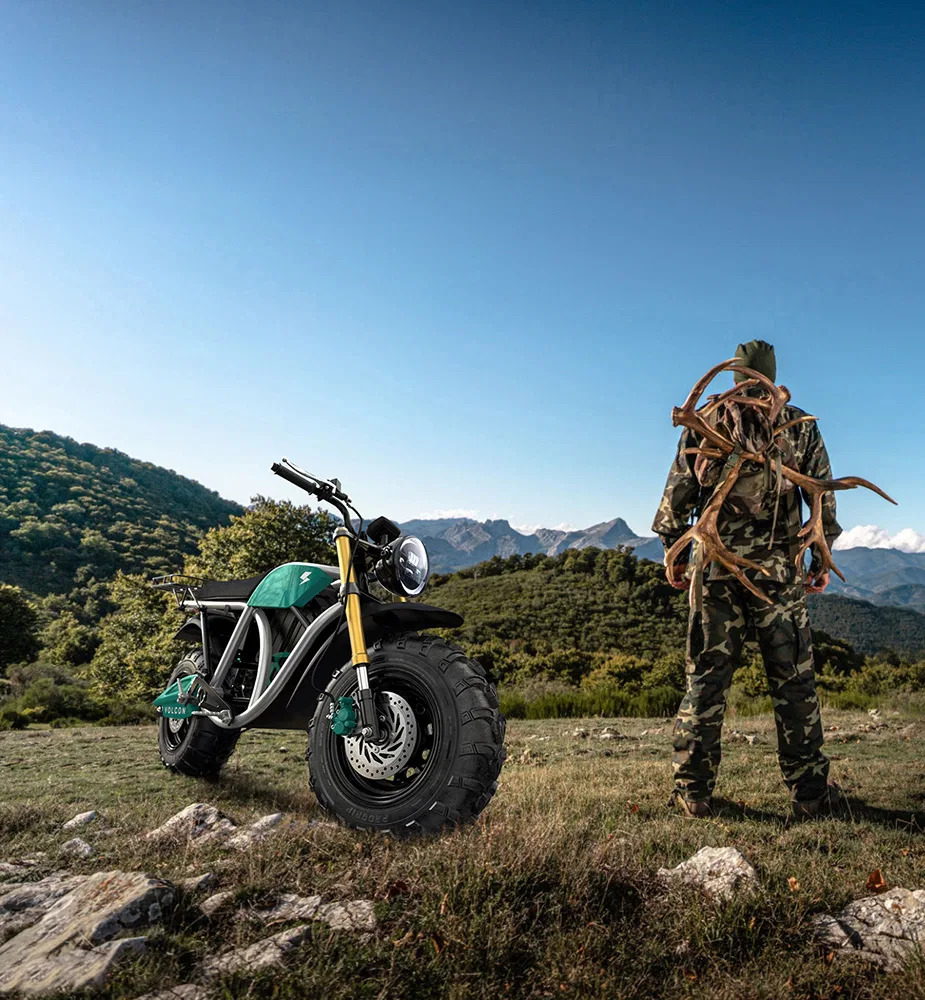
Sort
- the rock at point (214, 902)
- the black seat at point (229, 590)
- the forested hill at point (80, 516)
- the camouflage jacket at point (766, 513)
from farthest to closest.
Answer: the forested hill at point (80, 516) < the black seat at point (229, 590) < the camouflage jacket at point (766, 513) < the rock at point (214, 902)

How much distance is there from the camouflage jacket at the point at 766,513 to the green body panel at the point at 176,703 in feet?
12.1

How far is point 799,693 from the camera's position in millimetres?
4742

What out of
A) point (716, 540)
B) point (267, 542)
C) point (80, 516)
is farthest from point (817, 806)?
A: point (80, 516)

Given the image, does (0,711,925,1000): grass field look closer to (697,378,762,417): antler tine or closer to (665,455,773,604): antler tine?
(665,455,773,604): antler tine

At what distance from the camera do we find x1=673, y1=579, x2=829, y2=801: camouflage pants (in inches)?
182

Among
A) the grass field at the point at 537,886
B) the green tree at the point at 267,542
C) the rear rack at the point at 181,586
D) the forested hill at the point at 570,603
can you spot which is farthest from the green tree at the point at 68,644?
the grass field at the point at 537,886

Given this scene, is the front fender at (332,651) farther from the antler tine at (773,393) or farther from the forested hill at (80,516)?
the forested hill at (80,516)

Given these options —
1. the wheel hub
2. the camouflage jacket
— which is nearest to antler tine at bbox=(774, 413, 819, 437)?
the camouflage jacket

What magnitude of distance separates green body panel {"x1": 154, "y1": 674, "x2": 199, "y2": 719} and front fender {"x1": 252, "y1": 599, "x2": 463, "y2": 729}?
92cm

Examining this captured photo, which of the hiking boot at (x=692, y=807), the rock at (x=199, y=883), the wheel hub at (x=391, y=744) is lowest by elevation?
the hiking boot at (x=692, y=807)

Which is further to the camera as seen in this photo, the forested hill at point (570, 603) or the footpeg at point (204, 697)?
the forested hill at point (570, 603)

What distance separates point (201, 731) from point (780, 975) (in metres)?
4.73

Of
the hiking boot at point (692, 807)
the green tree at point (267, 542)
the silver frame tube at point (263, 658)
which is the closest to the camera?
the silver frame tube at point (263, 658)

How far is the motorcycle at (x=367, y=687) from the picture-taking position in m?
3.37
